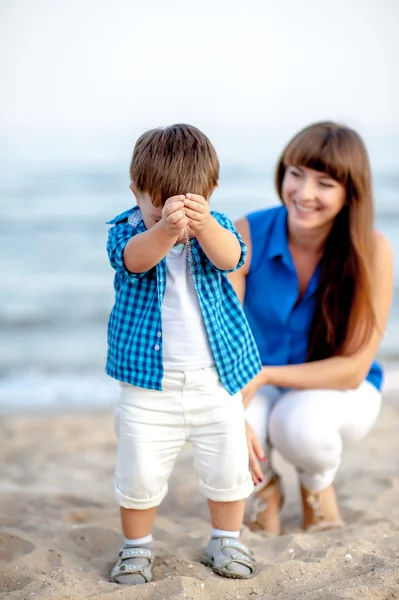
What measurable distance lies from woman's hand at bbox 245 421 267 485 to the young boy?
0.25 metres

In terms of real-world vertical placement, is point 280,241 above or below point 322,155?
below

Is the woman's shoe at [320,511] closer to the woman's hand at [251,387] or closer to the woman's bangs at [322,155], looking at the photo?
the woman's hand at [251,387]

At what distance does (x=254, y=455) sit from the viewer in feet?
8.31

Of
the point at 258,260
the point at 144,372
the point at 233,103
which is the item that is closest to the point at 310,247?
the point at 258,260

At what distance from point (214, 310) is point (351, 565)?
2.85ft

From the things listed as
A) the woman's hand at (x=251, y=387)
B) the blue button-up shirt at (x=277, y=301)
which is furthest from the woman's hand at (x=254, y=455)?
the blue button-up shirt at (x=277, y=301)

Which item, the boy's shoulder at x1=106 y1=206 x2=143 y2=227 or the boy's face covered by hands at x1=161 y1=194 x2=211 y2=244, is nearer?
the boy's face covered by hands at x1=161 y1=194 x2=211 y2=244

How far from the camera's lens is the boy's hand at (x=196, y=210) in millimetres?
1874

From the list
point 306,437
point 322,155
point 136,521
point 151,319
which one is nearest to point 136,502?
point 136,521

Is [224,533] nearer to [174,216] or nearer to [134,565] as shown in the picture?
[134,565]

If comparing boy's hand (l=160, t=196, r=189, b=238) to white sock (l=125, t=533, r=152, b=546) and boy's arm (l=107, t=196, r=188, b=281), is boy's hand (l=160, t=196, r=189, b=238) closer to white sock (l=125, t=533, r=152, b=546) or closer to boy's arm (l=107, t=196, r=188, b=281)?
boy's arm (l=107, t=196, r=188, b=281)

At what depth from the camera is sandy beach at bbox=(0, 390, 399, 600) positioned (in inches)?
82.4

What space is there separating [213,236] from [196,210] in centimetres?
13

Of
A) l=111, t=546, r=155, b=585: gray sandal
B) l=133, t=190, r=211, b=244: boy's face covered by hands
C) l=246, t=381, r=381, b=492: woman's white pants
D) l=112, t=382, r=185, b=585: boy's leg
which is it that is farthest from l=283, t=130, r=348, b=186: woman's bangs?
l=111, t=546, r=155, b=585: gray sandal
